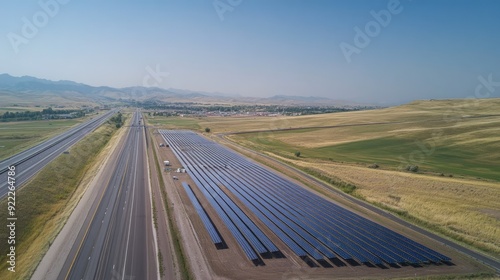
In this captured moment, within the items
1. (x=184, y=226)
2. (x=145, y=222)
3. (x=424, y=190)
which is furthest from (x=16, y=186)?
(x=424, y=190)

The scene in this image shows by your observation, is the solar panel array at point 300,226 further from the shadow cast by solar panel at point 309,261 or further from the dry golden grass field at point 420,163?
the dry golden grass field at point 420,163

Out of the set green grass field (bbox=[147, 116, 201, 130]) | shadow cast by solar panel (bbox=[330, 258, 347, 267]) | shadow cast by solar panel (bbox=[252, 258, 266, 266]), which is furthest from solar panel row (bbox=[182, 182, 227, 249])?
green grass field (bbox=[147, 116, 201, 130])

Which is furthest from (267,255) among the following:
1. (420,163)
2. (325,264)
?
(420,163)

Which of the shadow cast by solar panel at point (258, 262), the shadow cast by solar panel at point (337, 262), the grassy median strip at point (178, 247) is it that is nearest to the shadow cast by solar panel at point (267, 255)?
the shadow cast by solar panel at point (258, 262)

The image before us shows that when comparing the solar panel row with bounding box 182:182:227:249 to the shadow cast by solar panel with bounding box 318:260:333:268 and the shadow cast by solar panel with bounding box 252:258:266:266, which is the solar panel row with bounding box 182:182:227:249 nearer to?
the shadow cast by solar panel with bounding box 252:258:266:266

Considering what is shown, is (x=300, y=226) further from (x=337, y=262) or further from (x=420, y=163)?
(x=420, y=163)

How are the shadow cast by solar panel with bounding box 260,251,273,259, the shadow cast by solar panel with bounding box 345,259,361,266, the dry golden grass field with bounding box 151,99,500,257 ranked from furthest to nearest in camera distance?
the dry golden grass field with bounding box 151,99,500,257 → the shadow cast by solar panel with bounding box 260,251,273,259 → the shadow cast by solar panel with bounding box 345,259,361,266
